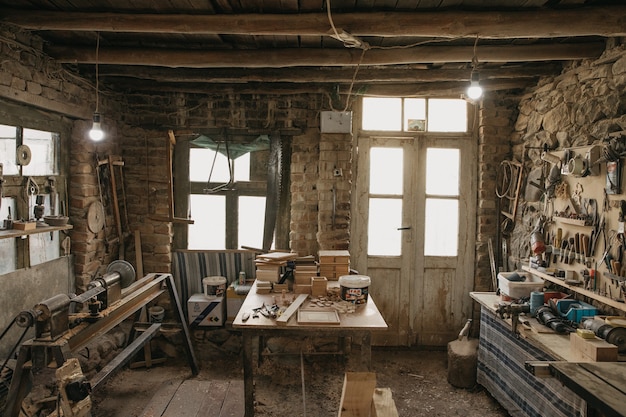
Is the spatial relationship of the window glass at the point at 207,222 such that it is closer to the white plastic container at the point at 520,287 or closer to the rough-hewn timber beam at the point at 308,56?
the rough-hewn timber beam at the point at 308,56

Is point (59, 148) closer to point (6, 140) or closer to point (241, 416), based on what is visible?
point (6, 140)

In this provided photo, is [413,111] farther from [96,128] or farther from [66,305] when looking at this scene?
[66,305]

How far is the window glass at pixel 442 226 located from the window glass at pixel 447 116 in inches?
34.4

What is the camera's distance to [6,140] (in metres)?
3.40

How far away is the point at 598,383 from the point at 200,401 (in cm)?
302

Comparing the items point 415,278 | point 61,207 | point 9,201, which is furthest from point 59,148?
point 415,278

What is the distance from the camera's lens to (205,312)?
16.0 ft

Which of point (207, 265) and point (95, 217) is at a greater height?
point (95, 217)

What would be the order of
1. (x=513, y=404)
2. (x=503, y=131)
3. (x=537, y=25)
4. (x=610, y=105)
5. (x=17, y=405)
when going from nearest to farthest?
(x=17, y=405)
(x=537, y=25)
(x=610, y=105)
(x=513, y=404)
(x=503, y=131)

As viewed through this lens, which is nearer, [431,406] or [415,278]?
[431,406]

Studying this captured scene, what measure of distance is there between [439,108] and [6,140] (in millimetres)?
4412

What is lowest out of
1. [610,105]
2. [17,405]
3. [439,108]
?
[17,405]

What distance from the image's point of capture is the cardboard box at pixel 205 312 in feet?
15.9

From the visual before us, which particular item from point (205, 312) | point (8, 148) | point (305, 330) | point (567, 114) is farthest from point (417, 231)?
point (8, 148)
